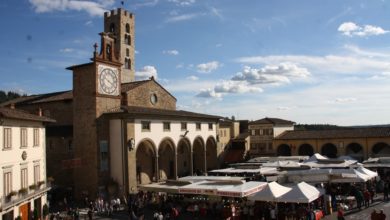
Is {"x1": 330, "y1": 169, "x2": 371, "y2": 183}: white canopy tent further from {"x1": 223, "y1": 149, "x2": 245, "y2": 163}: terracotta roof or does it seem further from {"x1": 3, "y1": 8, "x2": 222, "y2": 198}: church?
{"x1": 223, "y1": 149, "x2": 245, "y2": 163}: terracotta roof

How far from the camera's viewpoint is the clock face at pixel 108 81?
3325 cm

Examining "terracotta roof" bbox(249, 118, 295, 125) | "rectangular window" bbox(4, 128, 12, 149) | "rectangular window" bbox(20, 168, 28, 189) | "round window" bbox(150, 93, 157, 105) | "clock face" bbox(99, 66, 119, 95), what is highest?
"clock face" bbox(99, 66, 119, 95)

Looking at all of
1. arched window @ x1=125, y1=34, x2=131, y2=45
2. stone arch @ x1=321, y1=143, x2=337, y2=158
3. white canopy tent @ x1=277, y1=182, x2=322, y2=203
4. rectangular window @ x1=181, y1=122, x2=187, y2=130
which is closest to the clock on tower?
rectangular window @ x1=181, y1=122, x2=187, y2=130

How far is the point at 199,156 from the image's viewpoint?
45.9m

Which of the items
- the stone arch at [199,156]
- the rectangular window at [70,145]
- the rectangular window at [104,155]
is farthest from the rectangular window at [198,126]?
the rectangular window at [70,145]

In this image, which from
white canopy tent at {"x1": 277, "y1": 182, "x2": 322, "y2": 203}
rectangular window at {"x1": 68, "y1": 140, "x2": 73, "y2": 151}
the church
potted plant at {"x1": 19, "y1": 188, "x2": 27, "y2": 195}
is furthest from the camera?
rectangular window at {"x1": 68, "y1": 140, "x2": 73, "y2": 151}

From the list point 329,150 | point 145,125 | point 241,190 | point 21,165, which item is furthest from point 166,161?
point 329,150

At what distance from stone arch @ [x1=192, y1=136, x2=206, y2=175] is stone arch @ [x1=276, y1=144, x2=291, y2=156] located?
13.6 m

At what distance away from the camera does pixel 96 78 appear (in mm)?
32625

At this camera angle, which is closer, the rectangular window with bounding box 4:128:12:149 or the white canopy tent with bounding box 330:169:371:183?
the rectangular window with bounding box 4:128:12:149

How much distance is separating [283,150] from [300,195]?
36.2m

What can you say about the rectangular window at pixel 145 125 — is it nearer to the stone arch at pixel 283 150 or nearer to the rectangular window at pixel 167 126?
the rectangular window at pixel 167 126

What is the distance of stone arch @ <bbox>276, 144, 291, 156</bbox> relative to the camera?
54.7m

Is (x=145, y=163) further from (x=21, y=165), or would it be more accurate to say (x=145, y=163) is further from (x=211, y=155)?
(x=21, y=165)
